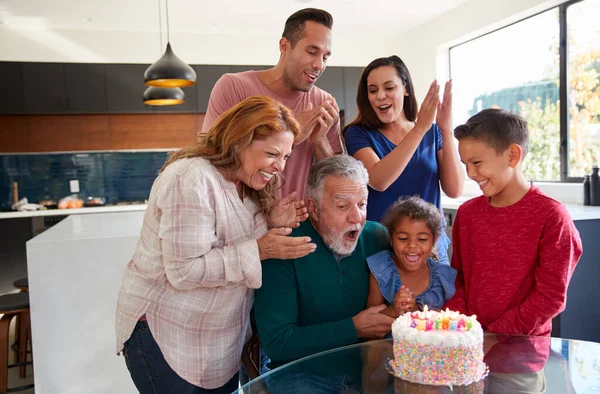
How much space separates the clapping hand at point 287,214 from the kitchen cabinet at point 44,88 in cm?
502

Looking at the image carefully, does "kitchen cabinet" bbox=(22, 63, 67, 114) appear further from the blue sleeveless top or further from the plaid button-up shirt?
the blue sleeveless top

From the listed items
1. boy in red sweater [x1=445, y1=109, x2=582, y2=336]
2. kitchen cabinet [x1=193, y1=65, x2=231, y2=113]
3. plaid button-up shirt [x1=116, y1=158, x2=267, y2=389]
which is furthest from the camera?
kitchen cabinet [x1=193, y1=65, x2=231, y2=113]

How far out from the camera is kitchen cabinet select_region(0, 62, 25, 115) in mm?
5715

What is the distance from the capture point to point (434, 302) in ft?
5.56

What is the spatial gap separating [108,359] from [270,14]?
4.03 meters

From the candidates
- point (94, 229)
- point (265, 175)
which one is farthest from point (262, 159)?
point (94, 229)

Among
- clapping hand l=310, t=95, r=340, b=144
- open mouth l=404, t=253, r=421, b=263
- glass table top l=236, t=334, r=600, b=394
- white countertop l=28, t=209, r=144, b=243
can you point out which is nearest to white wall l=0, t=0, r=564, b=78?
white countertop l=28, t=209, r=144, b=243

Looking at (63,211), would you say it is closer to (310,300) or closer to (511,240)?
(310,300)

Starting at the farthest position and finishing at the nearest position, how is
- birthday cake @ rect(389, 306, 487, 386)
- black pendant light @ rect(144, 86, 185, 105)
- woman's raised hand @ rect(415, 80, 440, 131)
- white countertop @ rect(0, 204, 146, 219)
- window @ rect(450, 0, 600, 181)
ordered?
white countertop @ rect(0, 204, 146, 219) < black pendant light @ rect(144, 86, 185, 105) < window @ rect(450, 0, 600, 181) < woman's raised hand @ rect(415, 80, 440, 131) < birthday cake @ rect(389, 306, 487, 386)

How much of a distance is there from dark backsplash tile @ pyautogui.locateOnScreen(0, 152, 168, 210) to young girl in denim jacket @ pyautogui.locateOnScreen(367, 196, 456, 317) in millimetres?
5013

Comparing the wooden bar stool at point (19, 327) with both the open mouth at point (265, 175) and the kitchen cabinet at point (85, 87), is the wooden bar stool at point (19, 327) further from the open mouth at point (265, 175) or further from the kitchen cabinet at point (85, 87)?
the kitchen cabinet at point (85, 87)

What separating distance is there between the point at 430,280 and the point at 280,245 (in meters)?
0.56

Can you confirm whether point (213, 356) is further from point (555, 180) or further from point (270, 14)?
point (270, 14)

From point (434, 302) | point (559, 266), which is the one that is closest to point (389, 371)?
point (434, 302)
